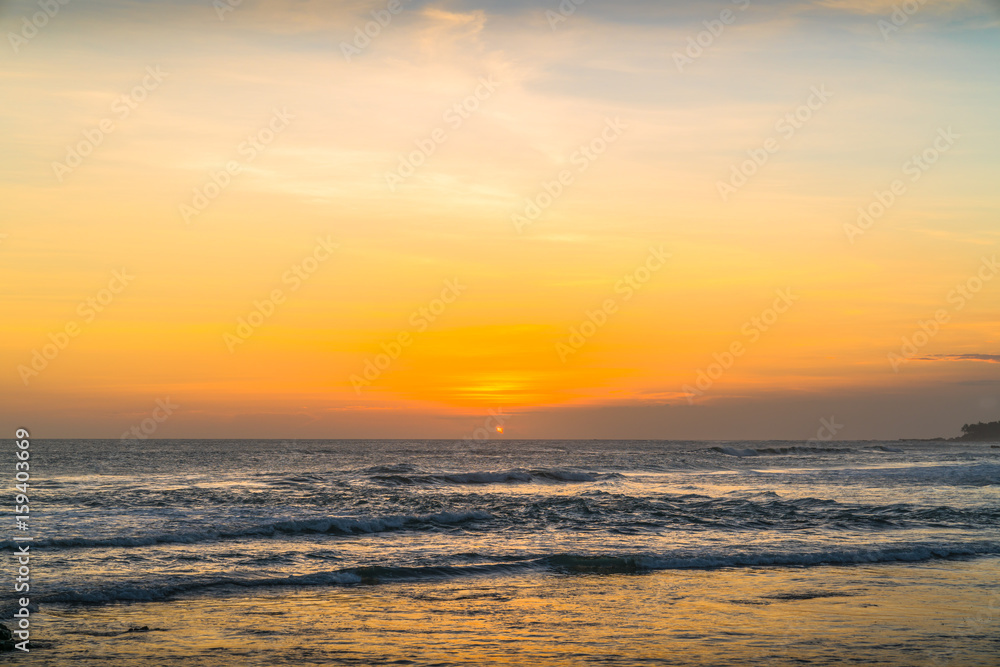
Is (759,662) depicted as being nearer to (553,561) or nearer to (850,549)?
(553,561)

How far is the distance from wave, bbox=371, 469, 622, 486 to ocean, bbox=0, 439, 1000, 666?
11168 mm

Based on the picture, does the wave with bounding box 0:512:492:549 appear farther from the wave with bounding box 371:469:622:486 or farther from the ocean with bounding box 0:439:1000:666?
the wave with bounding box 371:469:622:486

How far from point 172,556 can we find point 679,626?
13.2 meters

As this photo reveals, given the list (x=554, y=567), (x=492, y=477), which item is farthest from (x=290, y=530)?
(x=492, y=477)

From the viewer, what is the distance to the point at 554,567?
1772 centimetres

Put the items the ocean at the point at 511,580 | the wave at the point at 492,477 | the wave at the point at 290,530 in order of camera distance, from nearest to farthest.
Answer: the ocean at the point at 511,580, the wave at the point at 290,530, the wave at the point at 492,477

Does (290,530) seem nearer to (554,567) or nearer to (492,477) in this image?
(554,567)

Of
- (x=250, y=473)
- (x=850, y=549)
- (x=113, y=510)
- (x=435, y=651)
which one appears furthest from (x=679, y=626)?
(x=250, y=473)

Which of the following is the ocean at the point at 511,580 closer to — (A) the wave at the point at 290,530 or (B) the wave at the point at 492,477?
(A) the wave at the point at 290,530

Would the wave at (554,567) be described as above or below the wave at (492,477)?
above

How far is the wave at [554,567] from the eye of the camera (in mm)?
14750

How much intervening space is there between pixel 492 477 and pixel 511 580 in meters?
31.3

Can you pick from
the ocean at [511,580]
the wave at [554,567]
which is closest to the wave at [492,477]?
the ocean at [511,580]

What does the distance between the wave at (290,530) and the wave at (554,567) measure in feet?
18.0
